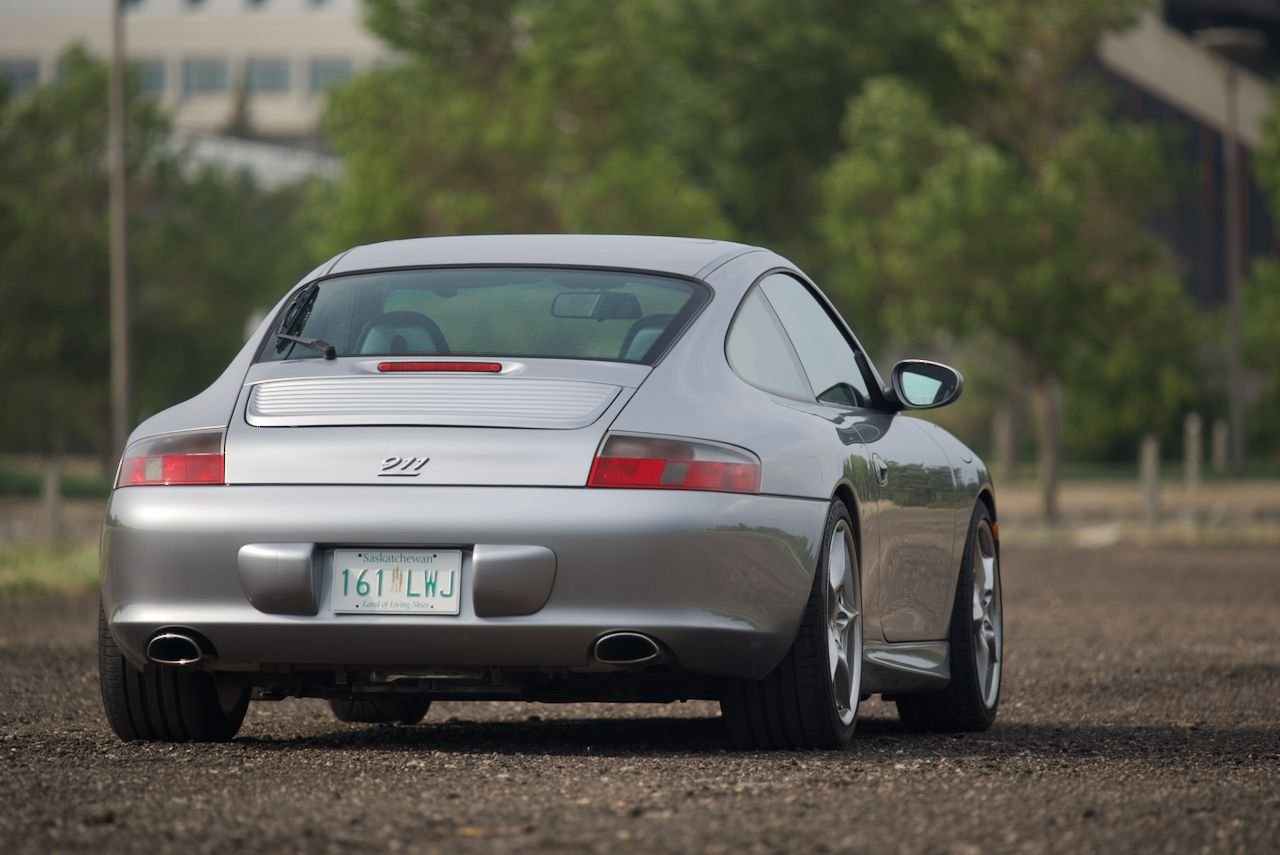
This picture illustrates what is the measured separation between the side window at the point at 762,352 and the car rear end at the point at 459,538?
240 mm

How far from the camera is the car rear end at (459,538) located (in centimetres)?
653

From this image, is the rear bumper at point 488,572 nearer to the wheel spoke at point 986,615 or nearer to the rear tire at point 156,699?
the rear tire at point 156,699

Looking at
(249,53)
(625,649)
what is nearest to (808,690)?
(625,649)

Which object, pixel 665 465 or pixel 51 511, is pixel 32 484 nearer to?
pixel 51 511

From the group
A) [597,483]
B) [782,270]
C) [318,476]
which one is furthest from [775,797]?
[782,270]

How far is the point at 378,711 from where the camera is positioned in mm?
8773

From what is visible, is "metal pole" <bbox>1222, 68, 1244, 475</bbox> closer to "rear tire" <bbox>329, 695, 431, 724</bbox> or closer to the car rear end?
"rear tire" <bbox>329, 695, 431, 724</bbox>

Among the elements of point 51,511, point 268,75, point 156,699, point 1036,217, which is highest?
point 268,75

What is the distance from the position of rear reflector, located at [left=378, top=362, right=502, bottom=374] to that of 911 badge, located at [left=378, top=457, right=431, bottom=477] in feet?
1.33

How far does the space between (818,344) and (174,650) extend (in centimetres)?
239

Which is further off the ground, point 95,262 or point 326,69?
point 326,69

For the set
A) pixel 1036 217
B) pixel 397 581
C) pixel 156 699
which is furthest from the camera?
pixel 1036 217

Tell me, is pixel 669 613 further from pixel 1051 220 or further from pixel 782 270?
pixel 1051 220

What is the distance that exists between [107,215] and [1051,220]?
16912 millimetres
